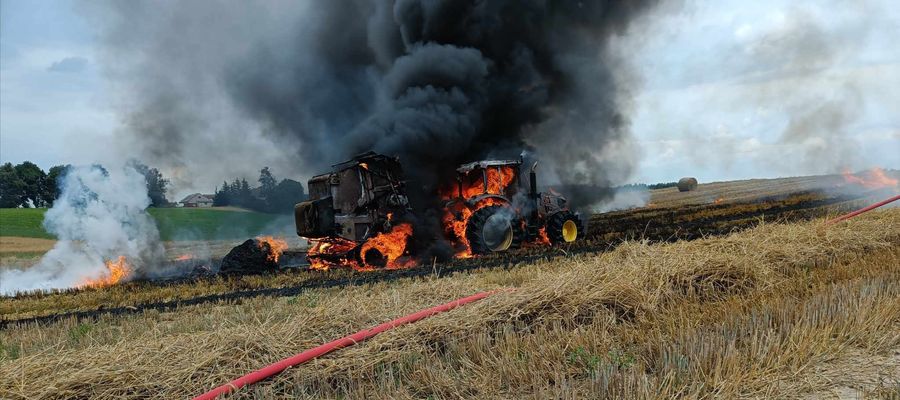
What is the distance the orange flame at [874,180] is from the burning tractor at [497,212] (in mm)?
22165

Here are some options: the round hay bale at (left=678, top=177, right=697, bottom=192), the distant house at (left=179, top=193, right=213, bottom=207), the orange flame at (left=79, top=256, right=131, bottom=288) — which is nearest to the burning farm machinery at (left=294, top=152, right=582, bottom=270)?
the orange flame at (left=79, top=256, right=131, bottom=288)

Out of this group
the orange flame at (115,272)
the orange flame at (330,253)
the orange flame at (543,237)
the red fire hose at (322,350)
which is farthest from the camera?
the orange flame at (543,237)

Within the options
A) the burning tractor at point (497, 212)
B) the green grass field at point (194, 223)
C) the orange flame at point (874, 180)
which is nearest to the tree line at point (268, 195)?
the green grass field at point (194, 223)

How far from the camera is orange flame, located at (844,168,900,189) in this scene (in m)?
30.5

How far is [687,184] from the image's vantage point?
49.3 m

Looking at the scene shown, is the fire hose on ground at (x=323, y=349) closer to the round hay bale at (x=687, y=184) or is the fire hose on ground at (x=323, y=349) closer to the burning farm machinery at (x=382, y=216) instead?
the burning farm machinery at (x=382, y=216)

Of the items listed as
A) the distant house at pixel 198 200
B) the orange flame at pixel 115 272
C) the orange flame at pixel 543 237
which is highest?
the distant house at pixel 198 200

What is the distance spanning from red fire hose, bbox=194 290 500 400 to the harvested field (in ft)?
0.26

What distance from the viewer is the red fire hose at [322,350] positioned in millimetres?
4246

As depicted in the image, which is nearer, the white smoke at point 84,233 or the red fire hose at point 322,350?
the red fire hose at point 322,350

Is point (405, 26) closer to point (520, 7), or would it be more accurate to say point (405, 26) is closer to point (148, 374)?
point (520, 7)

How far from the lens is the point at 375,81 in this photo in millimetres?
21969

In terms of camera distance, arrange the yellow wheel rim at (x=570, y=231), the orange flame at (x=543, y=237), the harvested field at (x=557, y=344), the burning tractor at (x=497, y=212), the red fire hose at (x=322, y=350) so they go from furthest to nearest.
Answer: the yellow wheel rim at (x=570, y=231), the orange flame at (x=543, y=237), the burning tractor at (x=497, y=212), the red fire hose at (x=322, y=350), the harvested field at (x=557, y=344)

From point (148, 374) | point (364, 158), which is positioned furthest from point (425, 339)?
point (364, 158)
